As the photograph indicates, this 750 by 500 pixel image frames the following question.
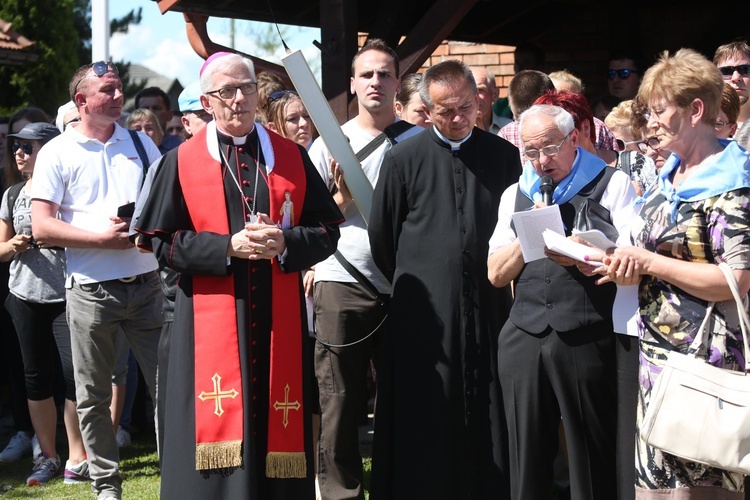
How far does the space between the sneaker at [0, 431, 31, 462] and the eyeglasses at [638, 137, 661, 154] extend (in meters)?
4.72

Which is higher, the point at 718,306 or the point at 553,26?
the point at 553,26

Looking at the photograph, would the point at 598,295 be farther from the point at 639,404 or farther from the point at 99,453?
the point at 99,453

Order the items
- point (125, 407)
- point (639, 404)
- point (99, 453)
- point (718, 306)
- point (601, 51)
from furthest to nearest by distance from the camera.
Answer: point (601, 51) < point (125, 407) < point (99, 453) < point (639, 404) < point (718, 306)

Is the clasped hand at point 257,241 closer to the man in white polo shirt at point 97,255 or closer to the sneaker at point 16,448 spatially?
the man in white polo shirt at point 97,255

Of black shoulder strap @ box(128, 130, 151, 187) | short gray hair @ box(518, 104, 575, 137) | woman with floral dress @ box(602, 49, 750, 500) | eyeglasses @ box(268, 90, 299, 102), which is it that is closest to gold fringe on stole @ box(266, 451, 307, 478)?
woman with floral dress @ box(602, 49, 750, 500)

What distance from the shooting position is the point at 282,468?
4.45 m

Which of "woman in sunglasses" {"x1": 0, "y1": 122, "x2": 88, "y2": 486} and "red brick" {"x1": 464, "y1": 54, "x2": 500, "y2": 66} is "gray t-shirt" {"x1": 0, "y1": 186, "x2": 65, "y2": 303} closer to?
"woman in sunglasses" {"x1": 0, "y1": 122, "x2": 88, "y2": 486}

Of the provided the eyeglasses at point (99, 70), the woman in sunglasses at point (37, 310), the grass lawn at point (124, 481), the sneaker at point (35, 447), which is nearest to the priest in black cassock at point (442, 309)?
the grass lawn at point (124, 481)

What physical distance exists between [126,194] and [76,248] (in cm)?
41

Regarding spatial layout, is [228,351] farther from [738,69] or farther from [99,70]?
[738,69]

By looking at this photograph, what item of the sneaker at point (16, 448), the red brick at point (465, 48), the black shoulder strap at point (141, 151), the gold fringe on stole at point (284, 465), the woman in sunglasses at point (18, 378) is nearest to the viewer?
the gold fringe on stole at point (284, 465)

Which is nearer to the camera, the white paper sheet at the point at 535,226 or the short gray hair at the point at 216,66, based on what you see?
the white paper sheet at the point at 535,226

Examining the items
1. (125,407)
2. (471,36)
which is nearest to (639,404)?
(125,407)

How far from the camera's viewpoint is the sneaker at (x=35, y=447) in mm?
→ 6775
